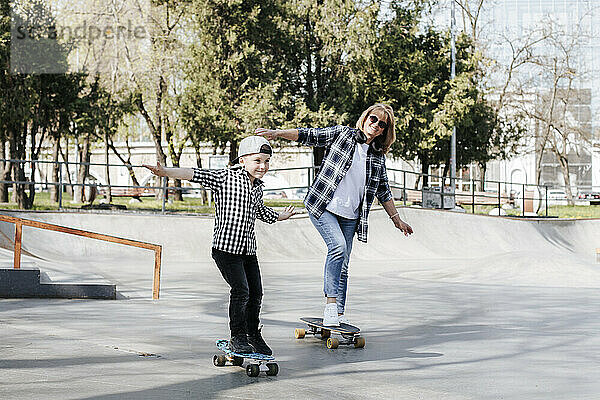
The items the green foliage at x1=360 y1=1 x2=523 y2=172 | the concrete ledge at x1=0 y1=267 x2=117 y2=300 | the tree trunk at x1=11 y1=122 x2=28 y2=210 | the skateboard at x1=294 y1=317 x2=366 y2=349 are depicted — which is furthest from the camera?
the green foliage at x1=360 y1=1 x2=523 y2=172

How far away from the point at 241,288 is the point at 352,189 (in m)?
1.56

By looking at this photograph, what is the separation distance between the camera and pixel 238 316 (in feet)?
14.8

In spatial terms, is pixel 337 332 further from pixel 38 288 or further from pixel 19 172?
pixel 19 172

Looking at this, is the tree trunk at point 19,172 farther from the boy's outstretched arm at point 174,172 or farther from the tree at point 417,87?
the boy's outstretched arm at point 174,172

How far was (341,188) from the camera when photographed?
5.67m

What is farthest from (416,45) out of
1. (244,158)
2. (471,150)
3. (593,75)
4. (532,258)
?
(244,158)

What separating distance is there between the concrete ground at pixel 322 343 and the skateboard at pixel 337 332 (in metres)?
0.07

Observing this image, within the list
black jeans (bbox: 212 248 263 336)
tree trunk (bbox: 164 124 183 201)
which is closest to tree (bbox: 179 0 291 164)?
tree trunk (bbox: 164 124 183 201)

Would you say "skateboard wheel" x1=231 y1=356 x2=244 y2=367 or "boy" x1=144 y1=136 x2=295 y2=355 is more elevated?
"boy" x1=144 y1=136 x2=295 y2=355

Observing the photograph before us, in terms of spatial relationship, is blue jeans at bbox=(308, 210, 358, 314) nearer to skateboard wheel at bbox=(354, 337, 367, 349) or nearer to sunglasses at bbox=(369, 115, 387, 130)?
skateboard wheel at bbox=(354, 337, 367, 349)

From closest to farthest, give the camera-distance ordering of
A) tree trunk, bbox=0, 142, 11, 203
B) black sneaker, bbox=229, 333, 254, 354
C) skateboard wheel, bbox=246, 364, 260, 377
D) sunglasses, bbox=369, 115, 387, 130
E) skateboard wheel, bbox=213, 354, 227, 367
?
1. skateboard wheel, bbox=246, 364, 260, 377
2. black sneaker, bbox=229, 333, 254, 354
3. skateboard wheel, bbox=213, 354, 227, 367
4. sunglasses, bbox=369, 115, 387, 130
5. tree trunk, bbox=0, 142, 11, 203

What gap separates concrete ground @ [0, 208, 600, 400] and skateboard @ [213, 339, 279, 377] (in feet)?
0.18

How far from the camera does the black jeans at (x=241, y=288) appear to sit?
4496 mm

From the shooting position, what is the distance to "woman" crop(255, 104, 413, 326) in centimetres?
561
